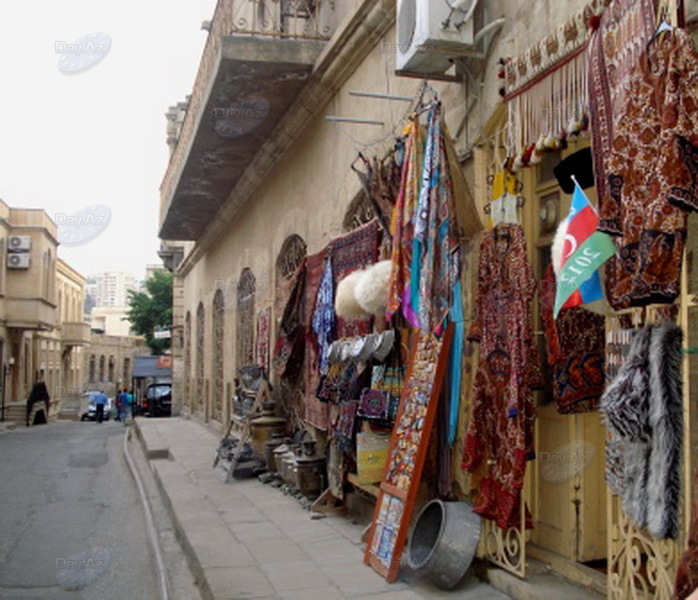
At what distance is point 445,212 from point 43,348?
39.7 m

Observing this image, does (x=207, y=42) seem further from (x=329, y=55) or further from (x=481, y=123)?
(x=481, y=123)

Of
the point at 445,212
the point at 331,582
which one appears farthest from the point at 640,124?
the point at 331,582

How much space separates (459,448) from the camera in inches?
200

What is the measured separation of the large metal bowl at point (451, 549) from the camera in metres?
4.56

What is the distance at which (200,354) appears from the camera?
20.7 metres

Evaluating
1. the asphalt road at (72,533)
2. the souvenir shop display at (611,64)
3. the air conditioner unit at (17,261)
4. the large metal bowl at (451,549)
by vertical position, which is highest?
the air conditioner unit at (17,261)

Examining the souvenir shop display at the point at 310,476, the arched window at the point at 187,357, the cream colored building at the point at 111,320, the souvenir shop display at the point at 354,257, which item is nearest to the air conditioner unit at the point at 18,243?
the arched window at the point at 187,357

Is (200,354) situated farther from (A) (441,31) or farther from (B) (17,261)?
(B) (17,261)

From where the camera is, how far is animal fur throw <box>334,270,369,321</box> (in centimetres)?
638

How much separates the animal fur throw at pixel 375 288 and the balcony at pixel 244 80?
3.15m

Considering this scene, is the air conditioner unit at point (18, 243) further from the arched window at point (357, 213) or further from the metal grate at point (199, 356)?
the arched window at point (357, 213)

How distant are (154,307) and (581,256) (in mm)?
42568

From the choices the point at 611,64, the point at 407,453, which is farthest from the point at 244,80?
the point at 611,64

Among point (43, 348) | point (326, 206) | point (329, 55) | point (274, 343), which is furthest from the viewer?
point (43, 348)
